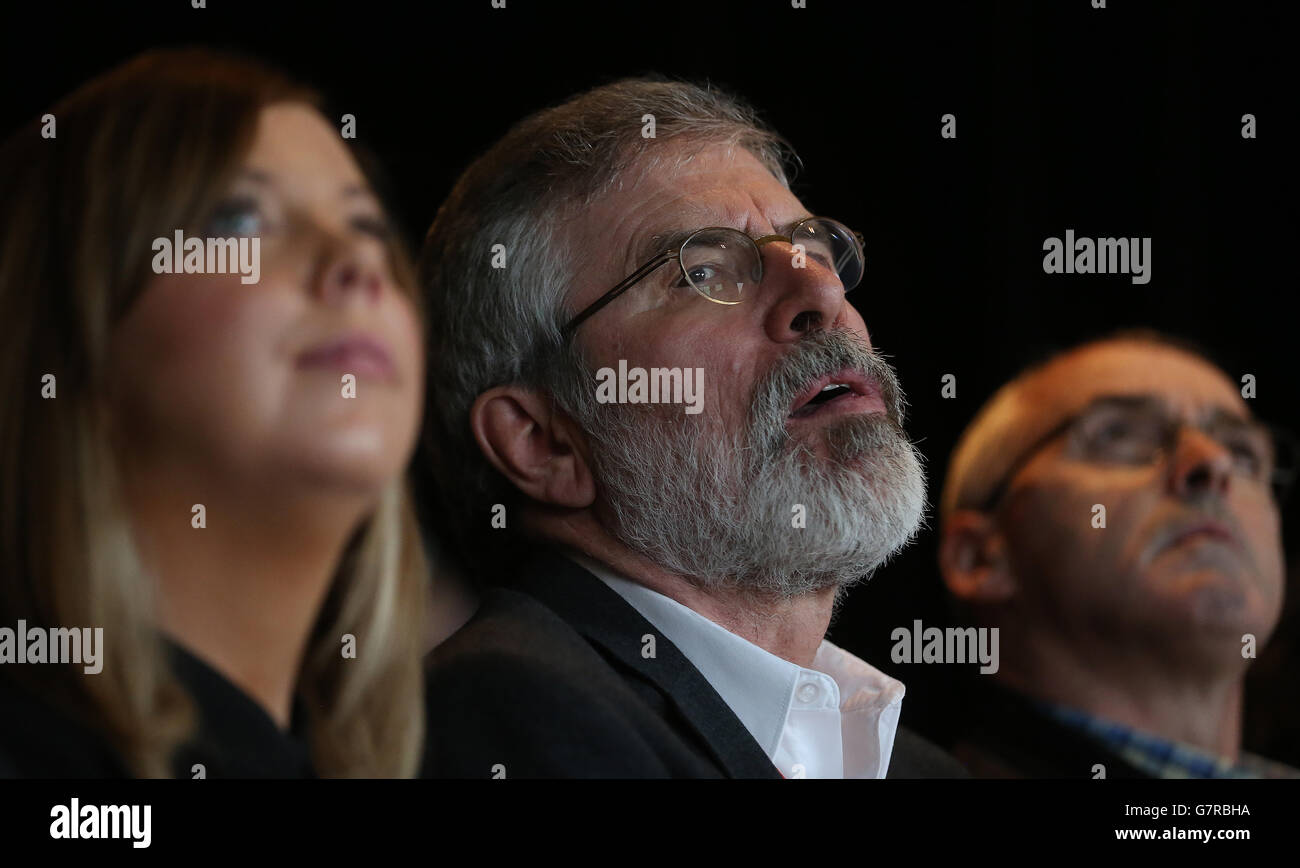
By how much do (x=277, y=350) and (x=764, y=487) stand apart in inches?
30.0

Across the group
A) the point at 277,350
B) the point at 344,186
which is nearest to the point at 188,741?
the point at 277,350

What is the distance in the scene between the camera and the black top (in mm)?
1543

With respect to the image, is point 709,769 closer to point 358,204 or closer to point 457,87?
point 358,204

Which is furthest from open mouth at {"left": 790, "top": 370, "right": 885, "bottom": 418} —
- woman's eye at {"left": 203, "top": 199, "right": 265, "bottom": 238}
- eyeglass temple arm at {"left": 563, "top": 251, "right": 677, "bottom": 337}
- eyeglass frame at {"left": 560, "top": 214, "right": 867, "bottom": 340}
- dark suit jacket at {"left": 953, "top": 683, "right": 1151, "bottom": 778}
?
woman's eye at {"left": 203, "top": 199, "right": 265, "bottom": 238}

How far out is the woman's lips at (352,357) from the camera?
→ 5.30ft

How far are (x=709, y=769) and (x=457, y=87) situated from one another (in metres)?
1.09

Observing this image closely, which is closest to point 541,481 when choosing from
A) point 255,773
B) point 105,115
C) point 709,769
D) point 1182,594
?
point 709,769

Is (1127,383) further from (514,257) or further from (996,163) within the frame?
(514,257)

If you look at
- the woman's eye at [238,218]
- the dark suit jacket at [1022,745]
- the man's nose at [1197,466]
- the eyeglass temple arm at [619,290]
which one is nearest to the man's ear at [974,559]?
the dark suit jacket at [1022,745]

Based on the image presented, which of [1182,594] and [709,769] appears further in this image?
[1182,594]

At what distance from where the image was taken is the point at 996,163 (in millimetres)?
2658

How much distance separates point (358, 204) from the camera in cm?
171

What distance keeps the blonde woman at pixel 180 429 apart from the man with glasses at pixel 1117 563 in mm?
1295

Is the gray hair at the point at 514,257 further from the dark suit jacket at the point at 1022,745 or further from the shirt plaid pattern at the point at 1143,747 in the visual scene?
the shirt plaid pattern at the point at 1143,747
